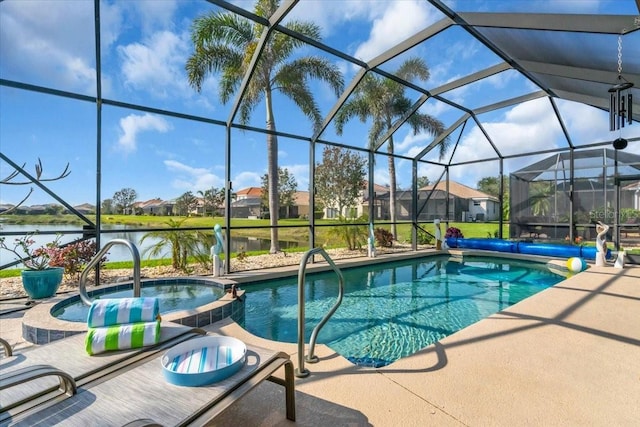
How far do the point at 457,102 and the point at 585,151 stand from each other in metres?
4.32

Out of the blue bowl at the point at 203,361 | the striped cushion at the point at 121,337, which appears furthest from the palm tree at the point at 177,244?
the blue bowl at the point at 203,361

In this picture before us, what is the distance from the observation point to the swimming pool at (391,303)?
4.01 m

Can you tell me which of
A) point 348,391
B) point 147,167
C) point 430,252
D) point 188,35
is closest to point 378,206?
point 430,252

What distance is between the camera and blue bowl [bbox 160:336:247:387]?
1.65 m

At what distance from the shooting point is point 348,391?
7.45 feet

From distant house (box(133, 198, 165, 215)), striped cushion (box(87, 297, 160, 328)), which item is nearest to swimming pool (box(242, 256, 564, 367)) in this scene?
striped cushion (box(87, 297, 160, 328))

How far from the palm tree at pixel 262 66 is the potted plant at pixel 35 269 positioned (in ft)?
13.9

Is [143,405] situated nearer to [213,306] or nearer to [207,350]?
[207,350]

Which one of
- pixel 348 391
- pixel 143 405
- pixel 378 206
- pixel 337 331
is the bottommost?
pixel 337 331

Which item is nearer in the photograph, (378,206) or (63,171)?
(63,171)

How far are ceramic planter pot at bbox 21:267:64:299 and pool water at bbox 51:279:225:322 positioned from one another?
606mm

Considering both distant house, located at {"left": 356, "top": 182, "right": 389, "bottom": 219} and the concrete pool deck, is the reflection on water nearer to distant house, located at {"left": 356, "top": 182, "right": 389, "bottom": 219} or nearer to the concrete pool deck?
the concrete pool deck

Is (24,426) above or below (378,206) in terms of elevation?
below

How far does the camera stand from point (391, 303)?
559 centimetres
